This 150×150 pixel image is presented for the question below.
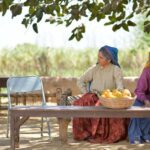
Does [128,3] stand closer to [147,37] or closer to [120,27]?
[120,27]

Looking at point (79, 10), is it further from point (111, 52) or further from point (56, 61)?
point (56, 61)

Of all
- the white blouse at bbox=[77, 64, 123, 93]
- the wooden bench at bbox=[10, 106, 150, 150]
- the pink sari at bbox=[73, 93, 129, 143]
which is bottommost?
the pink sari at bbox=[73, 93, 129, 143]

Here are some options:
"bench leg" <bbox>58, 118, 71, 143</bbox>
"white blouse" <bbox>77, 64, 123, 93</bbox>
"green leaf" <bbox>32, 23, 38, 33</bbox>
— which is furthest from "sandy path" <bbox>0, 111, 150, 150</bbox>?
"green leaf" <bbox>32, 23, 38, 33</bbox>

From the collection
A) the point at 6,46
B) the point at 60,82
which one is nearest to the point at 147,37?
the point at 6,46

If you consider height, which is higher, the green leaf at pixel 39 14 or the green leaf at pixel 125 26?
the green leaf at pixel 39 14

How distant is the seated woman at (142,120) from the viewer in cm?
734

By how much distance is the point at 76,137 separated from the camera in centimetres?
774

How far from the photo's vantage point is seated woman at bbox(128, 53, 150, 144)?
7.34m

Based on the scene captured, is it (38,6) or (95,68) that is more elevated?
(38,6)

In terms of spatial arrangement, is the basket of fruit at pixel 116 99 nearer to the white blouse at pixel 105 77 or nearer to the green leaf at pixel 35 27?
the white blouse at pixel 105 77

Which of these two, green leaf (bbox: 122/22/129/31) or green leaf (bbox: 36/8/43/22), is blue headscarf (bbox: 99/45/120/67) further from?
green leaf (bbox: 36/8/43/22)

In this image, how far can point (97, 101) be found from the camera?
24.8 ft

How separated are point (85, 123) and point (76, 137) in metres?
0.24

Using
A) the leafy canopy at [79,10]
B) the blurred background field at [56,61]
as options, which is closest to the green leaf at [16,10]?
the leafy canopy at [79,10]
